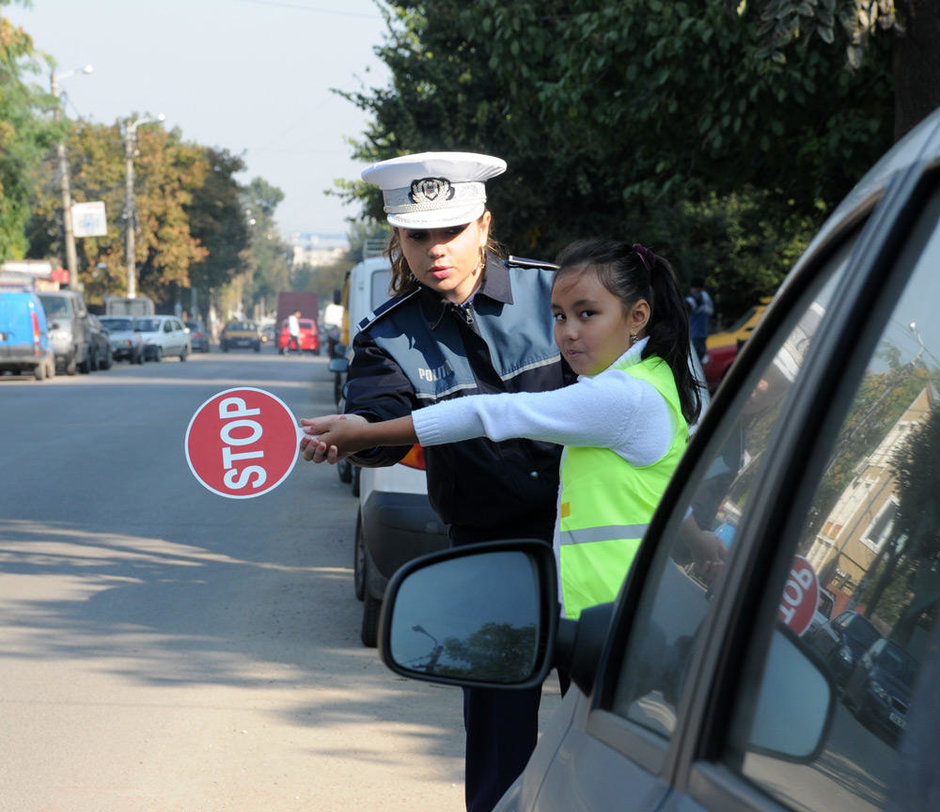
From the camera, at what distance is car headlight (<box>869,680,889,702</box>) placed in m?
1.16

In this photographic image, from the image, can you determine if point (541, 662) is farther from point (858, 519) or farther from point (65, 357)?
point (65, 357)

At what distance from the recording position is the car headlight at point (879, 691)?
116 centimetres

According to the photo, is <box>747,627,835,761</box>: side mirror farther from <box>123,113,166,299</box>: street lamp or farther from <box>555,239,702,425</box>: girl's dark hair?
<box>123,113,166,299</box>: street lamp

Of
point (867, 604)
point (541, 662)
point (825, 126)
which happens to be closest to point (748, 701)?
point (867, 604)

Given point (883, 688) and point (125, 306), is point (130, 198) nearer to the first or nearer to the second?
point (125, 306)

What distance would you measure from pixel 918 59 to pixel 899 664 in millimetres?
8721

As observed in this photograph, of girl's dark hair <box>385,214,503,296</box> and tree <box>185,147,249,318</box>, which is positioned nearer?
girl's dark hair <box>385,214,503,296</box>

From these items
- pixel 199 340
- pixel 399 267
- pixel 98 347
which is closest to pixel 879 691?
pixel 399 267

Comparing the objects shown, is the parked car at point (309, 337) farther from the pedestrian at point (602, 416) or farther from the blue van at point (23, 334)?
the pedestrian at point (602, 416)

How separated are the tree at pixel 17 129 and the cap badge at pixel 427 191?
35333mm

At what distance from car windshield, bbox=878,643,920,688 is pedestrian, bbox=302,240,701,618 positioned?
1337 mm

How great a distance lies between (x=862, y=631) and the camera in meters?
1.21

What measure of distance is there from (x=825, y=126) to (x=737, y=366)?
512 inches

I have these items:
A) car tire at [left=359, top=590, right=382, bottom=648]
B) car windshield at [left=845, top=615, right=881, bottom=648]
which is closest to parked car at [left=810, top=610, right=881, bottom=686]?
car windshield at [left=845, top=615, right=881, bottom=648]
